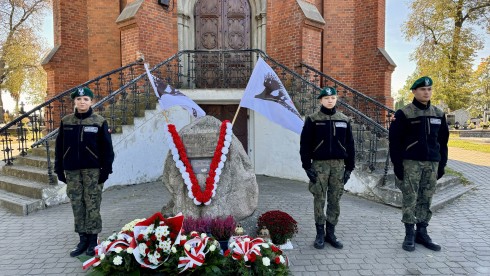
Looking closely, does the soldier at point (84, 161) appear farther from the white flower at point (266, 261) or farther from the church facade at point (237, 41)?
the church facade at point (237, 41)

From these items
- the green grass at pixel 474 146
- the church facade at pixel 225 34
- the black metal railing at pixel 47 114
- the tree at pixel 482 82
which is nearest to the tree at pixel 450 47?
the tree at pixel 482 82

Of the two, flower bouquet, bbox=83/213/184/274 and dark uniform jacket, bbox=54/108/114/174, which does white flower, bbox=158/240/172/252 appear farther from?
dark uniform jacket, bbox=54/108/114/174

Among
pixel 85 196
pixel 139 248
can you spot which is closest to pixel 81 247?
pixel 85 196

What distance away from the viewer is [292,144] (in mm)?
8336

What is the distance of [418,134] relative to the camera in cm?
407

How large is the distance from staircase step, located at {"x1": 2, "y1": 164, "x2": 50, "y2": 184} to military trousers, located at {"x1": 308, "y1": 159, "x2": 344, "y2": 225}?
528 cm

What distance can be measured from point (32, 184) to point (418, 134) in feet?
22.6

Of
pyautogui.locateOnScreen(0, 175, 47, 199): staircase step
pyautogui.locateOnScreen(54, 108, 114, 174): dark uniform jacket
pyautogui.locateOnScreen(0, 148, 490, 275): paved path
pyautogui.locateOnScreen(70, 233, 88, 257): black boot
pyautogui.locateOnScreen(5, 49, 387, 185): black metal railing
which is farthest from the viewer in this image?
pyautogui.locateOnScreen(5, 49, 387, 185): black metal railing

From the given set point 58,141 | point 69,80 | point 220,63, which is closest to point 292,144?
point 220,63

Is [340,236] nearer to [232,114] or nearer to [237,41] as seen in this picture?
[232,114]

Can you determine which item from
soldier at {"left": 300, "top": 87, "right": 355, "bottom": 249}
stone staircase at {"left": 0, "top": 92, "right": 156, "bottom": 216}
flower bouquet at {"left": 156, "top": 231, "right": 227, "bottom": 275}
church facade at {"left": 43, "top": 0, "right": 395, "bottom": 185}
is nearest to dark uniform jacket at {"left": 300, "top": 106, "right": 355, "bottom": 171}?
soldier at {"left": 300, "top": 87, "right": 355, "bottom": 249}

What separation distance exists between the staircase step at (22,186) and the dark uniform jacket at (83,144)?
2.75 metres

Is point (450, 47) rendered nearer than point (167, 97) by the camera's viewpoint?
No

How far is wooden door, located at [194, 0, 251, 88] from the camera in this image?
9.80 metres
